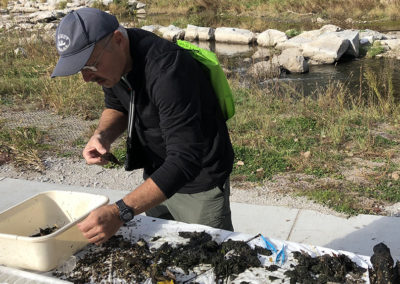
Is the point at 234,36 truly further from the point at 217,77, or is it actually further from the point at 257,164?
the point at 217,77

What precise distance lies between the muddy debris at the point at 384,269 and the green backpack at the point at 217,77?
3.31 feet

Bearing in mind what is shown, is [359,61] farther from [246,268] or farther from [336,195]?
[246,268]

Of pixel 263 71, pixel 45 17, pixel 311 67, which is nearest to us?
pixel 263 71

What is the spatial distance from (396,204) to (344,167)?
893 mm

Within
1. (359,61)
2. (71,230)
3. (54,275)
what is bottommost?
(359,61)

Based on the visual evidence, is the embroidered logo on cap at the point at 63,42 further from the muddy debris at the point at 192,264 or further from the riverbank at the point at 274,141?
the riverbank at the point at 274,141

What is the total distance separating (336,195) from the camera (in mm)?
4699

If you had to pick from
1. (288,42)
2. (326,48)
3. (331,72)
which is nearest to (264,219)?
(331,72)

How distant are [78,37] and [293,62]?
11.7 metres

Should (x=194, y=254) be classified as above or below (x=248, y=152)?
above

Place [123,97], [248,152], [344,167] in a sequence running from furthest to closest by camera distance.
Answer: [248,152]
[344,167]
[123,97]

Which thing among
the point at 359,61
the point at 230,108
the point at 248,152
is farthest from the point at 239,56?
the point at 230,108

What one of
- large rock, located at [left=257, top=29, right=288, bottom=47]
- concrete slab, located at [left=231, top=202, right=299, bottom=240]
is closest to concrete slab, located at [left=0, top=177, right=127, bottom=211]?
concrete slab, located at [left=231, top=202, right=299, bottom=240]

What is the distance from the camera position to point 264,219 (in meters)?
4.47
